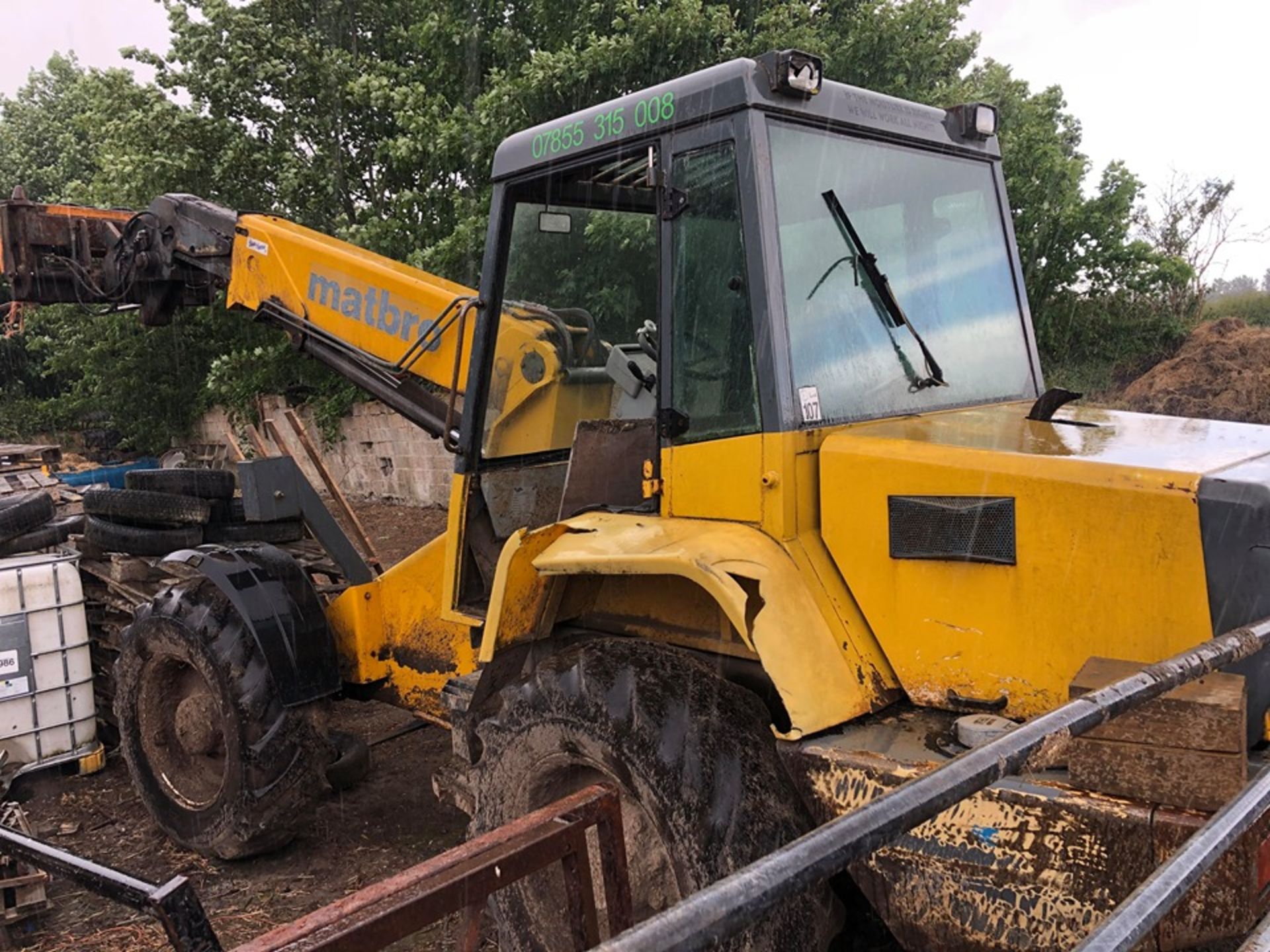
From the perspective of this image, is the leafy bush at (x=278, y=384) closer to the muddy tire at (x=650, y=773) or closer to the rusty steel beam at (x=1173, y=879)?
the muddy tire at (x=650, y=773)

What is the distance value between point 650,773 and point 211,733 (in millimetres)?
2746

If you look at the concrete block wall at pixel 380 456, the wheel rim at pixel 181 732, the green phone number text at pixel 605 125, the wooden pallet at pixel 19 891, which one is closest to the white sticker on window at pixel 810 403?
the green phone number text at pixel 605 125

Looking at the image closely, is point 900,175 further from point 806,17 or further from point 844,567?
point 806,17

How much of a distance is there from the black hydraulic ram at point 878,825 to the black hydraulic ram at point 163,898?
2113mm

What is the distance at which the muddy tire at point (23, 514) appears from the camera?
6.07 metres

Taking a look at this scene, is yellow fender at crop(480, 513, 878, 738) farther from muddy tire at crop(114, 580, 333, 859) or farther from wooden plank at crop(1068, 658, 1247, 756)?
muddy tire at crop(114, 580, 333, 859)

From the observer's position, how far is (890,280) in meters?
3.01

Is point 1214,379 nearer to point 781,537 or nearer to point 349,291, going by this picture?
point 349,291

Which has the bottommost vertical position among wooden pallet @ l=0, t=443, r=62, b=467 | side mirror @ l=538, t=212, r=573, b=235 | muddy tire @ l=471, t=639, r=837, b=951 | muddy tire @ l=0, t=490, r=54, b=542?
muddy tire @ l=471, t=639, r=837, b=951

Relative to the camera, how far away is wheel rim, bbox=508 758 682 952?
2.77 meters

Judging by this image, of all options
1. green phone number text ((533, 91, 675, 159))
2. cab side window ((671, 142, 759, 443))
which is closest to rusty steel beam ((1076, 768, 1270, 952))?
cab side window ((671, 142, 759, 443))

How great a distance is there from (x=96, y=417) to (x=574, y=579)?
69.4 feet

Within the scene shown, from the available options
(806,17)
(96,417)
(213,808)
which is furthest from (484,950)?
(96,417)

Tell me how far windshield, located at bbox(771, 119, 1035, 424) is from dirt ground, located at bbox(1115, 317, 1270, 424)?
8.03 meters
